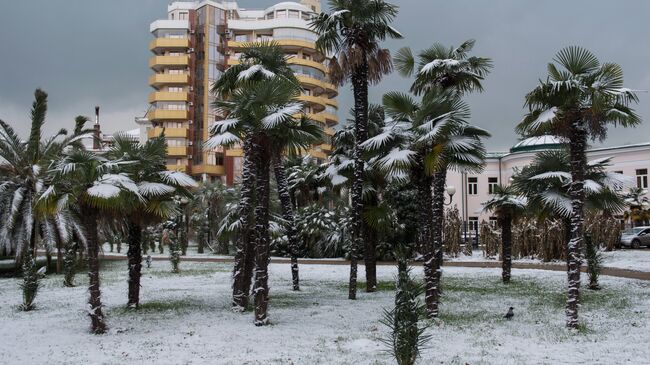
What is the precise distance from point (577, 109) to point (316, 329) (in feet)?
22.3

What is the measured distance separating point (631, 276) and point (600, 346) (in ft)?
40.5

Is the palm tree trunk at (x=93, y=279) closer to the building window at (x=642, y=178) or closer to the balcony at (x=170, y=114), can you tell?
the building window at (x=642, y=178)

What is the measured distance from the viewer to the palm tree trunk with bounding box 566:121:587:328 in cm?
1100

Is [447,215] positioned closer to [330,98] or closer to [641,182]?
[641,182]

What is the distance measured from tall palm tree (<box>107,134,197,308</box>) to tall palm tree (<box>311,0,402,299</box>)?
16.1 ft

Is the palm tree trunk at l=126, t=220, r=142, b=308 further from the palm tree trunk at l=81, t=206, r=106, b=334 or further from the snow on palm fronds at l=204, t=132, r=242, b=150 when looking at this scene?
the snow on palm fronds at l=204, t=132, r=242, b=150

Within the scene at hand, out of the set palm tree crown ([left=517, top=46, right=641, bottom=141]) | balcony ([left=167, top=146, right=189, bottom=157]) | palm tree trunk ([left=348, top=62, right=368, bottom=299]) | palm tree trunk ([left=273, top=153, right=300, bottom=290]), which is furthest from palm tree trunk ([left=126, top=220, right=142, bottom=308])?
balcony ([left=167, top=146, right=189, bottom=157])

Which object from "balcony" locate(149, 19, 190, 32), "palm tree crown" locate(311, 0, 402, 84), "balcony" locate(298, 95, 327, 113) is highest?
"balcony" locate(149, 19, 190, 32)

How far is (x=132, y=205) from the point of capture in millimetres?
12094

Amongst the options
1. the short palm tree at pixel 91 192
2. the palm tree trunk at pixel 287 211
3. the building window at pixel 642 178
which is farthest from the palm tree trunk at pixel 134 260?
the building window at pixel 642 178

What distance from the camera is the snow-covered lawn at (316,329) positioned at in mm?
9062

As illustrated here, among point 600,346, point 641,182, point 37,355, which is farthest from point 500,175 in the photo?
point 37,355

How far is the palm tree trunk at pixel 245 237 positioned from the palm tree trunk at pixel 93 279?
3.24 metres

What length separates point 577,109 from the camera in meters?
11.5
